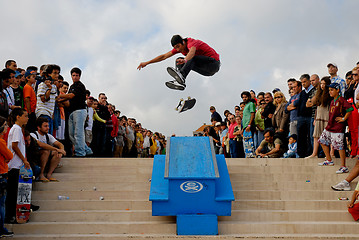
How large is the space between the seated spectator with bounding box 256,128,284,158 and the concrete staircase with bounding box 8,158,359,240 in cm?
133

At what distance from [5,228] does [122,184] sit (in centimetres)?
228

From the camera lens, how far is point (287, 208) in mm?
6371

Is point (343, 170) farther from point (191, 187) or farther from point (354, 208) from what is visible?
point (191, 187)

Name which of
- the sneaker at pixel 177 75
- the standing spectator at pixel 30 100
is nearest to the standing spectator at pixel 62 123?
the standing spectator at pixel 30 100

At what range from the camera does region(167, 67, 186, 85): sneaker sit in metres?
7.89

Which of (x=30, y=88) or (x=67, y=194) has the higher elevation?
(x=30, y=88)

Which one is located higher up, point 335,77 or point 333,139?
point 335,77

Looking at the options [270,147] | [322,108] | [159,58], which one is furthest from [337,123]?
[159,58]

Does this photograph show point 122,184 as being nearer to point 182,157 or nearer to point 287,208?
point 182,157

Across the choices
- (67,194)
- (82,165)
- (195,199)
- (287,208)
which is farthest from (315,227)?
(82,165)

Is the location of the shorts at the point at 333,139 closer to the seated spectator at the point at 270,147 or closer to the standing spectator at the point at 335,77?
the standing spectator at the point at 335,77

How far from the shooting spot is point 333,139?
755 centimetres

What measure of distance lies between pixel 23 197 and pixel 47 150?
149cm

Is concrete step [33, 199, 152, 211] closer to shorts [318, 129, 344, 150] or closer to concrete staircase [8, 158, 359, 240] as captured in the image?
concrete staircase [8, 158, 359, 240]
